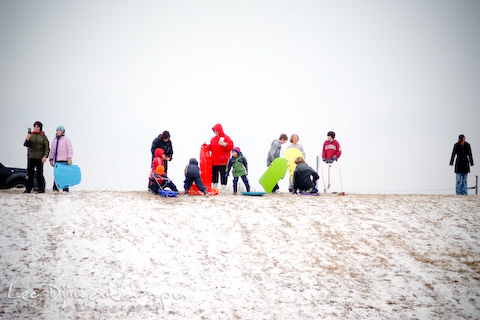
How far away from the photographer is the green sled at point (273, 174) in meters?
13.5

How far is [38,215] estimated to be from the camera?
981cm

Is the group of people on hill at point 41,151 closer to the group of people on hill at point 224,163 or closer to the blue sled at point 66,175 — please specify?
the blue sled at point 66,175

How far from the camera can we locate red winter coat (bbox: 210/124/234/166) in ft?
43.5

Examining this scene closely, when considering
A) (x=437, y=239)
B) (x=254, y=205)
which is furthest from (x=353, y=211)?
(x=254, y=205)

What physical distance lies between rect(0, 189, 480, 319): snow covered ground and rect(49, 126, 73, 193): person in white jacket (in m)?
1.23

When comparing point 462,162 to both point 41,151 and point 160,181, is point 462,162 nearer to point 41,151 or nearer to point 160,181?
point 160,181

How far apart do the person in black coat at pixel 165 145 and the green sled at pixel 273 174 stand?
3.58m

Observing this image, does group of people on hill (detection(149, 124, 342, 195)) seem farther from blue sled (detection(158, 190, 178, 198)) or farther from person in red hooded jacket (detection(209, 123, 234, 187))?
blue sled (detection(158, 190, 178, 198))

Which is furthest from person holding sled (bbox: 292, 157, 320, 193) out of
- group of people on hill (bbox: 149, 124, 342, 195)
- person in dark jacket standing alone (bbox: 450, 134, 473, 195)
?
person in dark jacket standing alone (bbox: 450, 134, 473, 195)

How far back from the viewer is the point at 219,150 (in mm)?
13305

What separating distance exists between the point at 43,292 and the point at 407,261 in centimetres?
844

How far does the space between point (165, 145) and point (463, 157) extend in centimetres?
1175

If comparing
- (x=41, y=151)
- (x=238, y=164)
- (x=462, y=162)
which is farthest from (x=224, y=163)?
(x=462, y=162)

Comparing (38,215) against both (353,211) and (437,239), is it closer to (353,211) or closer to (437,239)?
(353,211)
